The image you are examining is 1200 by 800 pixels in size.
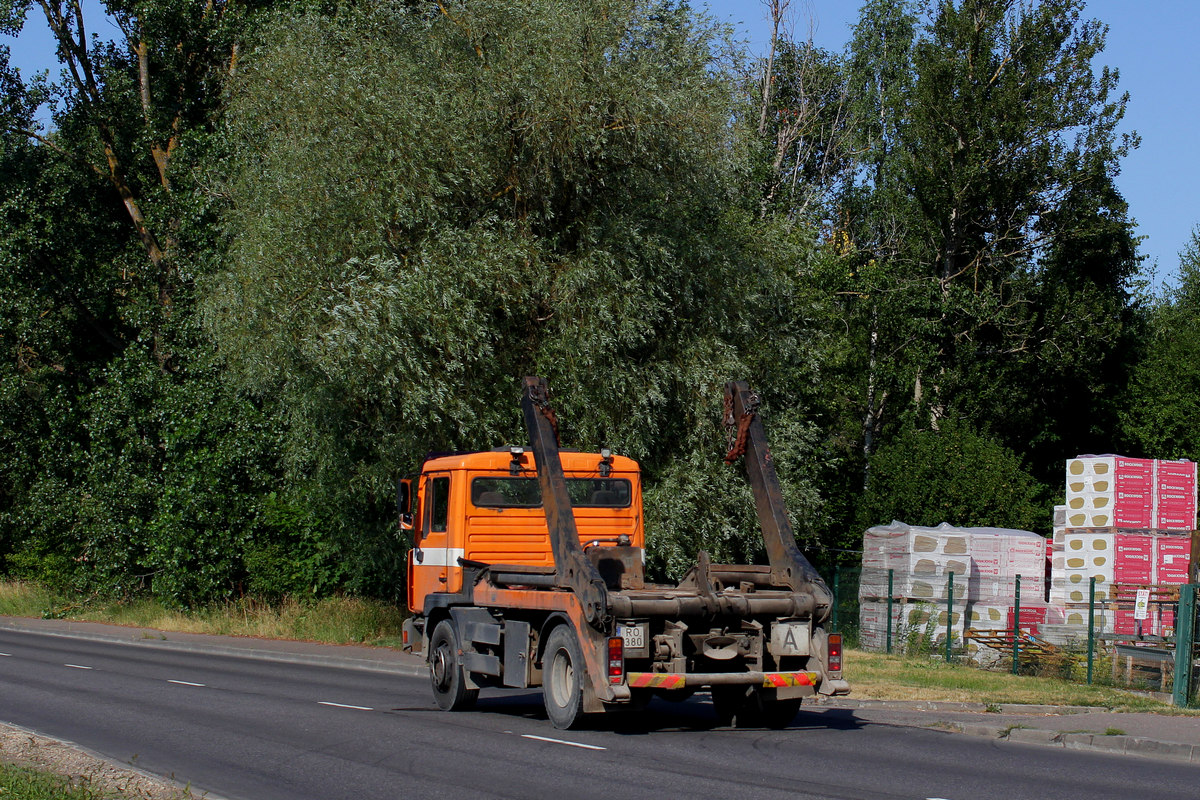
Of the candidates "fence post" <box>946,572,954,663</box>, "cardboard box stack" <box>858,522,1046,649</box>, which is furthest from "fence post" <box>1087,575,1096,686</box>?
"cardboard box stack" <box>858,522,1046,649</box>

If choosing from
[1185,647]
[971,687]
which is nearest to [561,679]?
[971,687]

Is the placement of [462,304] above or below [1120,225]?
below

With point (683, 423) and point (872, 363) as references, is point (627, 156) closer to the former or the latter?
point (683, 423)

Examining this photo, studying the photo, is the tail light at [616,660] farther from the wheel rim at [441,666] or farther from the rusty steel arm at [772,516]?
the wheel rim at [441,666]

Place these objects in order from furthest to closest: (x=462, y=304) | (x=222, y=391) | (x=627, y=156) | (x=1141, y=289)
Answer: (x=1141, y=289), (x=222, y=391), (x=627, y=156), (x=462, y=304)

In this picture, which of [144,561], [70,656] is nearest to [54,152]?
[144,561]

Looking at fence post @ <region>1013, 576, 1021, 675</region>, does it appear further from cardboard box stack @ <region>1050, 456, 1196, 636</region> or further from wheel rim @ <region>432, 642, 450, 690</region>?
wheel rim @ <region>432, 642, 450, 690</region>

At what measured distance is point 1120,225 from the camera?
37.1 m

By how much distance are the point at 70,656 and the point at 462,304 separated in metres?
9.75

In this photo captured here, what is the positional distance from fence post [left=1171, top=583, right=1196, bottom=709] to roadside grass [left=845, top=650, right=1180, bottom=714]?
26 centimetres

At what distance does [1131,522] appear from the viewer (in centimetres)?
2217

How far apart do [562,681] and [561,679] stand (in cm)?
2

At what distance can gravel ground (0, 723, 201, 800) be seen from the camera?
7.80 m

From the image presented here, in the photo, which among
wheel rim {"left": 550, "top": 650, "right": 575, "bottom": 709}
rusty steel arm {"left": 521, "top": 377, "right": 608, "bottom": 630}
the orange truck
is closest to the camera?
rusty steel arm {"left": 521, "top": 377, "right": 608, "bottom": 630}
